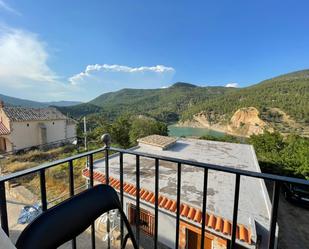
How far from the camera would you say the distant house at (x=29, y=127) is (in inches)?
478

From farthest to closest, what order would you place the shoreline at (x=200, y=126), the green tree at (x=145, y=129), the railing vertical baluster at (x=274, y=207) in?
the shoreline at (x=200, y=126), the green tree at (x=145, y=129), the railing vertical baluster at (x=274, y=207)

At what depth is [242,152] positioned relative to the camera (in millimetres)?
7570

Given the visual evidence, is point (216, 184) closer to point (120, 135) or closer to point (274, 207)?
point (274, 207)

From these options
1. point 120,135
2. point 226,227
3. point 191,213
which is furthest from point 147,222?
point 120,135

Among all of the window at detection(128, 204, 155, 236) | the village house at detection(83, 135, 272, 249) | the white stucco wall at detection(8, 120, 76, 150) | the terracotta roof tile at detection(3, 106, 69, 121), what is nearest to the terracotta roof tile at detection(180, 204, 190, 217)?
the village house at detection(83, 135, 272, 249)

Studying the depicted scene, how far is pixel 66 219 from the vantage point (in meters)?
0.74

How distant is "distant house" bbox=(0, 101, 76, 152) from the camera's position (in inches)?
478

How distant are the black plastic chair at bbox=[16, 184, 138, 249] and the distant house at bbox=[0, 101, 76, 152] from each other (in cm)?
1462

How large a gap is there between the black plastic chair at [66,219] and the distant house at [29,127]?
14.6 m

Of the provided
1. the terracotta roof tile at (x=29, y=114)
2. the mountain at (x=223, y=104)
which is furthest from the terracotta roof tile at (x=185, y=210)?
the mountain at (x=223, y=104)

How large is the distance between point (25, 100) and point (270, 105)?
84999 mm

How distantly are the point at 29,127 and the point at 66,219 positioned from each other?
600 inches

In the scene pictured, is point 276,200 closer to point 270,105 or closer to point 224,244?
point 224,244

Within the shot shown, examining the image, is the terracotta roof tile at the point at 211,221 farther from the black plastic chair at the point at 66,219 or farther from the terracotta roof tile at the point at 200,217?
the black plastic chair at the point at 66,219
